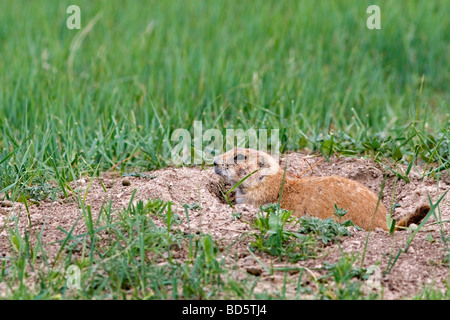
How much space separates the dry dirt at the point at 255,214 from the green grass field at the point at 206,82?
19 cm

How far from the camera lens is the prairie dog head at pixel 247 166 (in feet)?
15.8

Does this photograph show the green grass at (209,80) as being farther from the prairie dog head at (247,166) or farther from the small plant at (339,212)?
the small plant at (339,212)

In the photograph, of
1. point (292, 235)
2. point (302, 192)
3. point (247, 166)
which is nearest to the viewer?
point (292, 235)

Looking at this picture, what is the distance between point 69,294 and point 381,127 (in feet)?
12.8

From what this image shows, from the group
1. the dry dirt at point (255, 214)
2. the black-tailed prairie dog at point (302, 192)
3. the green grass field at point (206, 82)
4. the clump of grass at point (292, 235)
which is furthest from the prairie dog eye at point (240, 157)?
the clump of grass at point (292, 235)

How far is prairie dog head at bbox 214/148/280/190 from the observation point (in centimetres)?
480

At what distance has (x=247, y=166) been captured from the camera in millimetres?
4863

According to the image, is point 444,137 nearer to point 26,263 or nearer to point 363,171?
point 363,171

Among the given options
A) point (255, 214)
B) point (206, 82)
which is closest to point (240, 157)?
point (255, 214)

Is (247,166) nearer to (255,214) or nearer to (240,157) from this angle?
(240,157)

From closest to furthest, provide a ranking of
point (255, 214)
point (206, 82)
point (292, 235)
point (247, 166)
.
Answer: point (292, 235)
point (255, 214)
point (247, 166)
point (206, 82)

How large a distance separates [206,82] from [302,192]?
104 inches

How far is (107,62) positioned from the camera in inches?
298
